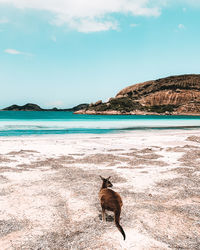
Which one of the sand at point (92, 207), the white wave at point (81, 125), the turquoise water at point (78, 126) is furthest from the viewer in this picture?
the white wave at point (81, 125)

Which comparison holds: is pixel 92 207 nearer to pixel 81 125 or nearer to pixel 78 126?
pixel 78 126

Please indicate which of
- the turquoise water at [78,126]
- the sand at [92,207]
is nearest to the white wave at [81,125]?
the turquoise water at [78,126]

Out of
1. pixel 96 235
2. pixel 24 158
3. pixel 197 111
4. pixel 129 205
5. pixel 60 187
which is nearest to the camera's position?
pixel 96 235

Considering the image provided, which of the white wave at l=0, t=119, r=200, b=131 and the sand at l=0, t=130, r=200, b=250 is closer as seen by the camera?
the sand at l=0, t=130, r=200, b=250

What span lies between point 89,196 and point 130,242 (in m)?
2.76

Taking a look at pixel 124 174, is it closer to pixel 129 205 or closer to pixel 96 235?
pixel 129 205

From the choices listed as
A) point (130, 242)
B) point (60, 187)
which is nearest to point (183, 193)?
point (130, 242)

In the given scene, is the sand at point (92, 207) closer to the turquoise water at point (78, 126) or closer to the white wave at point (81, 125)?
the turquoise water at point (78, 126)

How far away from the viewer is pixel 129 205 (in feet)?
20.9

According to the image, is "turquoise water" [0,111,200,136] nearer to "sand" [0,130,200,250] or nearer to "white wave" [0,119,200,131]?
"white wave" [0,119,200,131]

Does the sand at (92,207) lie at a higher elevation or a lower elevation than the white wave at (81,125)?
higher

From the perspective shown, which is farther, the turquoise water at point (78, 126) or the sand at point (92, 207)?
the turquoise water at point (78, 126)

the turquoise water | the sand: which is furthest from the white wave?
the sand

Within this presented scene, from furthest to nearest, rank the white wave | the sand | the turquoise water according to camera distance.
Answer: the white wave < the turquoise water < the sand
